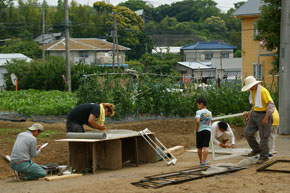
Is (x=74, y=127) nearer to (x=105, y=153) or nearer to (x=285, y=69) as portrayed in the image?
(x=105, y=153)

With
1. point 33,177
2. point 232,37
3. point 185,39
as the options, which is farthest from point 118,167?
point 185,39

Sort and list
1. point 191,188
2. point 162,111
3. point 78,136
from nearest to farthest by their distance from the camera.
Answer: point 191,188 → point 78,136 → point 162,111

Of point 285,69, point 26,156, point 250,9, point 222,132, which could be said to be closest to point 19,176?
point 26,156

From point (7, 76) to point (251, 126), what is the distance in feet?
135

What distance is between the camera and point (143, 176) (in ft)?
30.3

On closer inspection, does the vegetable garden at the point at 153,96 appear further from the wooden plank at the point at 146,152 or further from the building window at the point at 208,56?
the building window at the point at 208,56

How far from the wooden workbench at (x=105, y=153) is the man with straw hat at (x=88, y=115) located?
0.36 meters

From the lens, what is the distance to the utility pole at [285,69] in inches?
622

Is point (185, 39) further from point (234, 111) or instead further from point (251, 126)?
point (251, 126)

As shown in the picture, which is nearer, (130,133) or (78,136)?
(78,136)

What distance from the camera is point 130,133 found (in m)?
11.4

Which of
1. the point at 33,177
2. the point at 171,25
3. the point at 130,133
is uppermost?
the point at 171,25

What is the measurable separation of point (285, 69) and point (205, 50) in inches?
2266

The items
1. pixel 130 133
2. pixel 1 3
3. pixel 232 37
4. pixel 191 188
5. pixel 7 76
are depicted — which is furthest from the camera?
pixel 232 37
